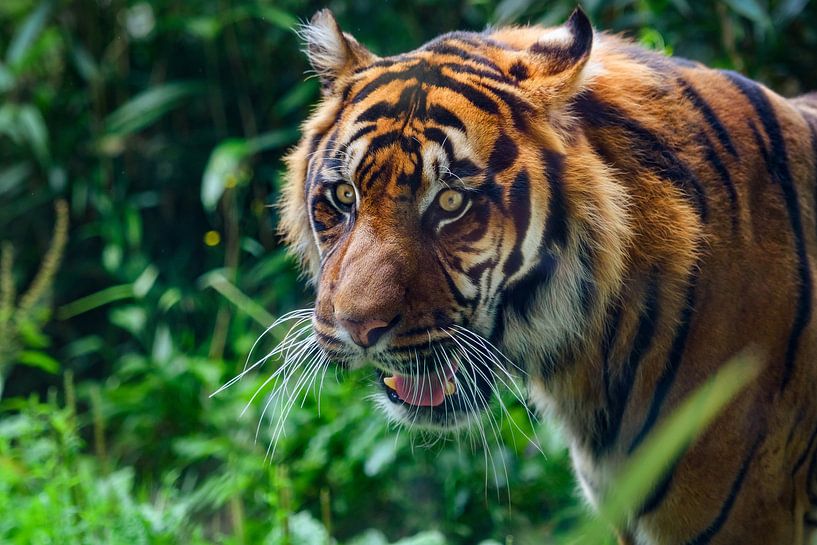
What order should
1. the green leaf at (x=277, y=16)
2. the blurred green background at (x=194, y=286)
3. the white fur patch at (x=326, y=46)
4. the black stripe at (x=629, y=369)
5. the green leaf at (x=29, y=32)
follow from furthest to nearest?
A: the green leaf at (x=29, y=32) < the green leaf at (x=277, y=16) < the blurred green background at (x=194, y=286) < the white fur patch at (x=326, y=46) < the black stripe at (x=629, y=369)

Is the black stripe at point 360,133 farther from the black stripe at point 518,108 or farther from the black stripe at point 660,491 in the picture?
the black stripe at point 660,491

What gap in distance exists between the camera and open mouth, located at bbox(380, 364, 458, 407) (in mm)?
2041

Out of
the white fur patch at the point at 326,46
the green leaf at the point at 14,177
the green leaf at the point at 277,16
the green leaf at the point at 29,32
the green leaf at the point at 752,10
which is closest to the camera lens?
the white fur patch at the point at 326,46

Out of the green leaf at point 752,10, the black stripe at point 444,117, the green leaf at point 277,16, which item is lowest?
the green leaf at point 752,10

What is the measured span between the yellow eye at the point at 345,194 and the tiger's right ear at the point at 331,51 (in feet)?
1.04

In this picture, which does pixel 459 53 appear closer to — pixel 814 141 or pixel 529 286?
pixel 529 286

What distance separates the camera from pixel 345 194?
6.63 ft

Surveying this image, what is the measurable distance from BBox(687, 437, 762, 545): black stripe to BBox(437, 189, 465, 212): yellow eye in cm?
80

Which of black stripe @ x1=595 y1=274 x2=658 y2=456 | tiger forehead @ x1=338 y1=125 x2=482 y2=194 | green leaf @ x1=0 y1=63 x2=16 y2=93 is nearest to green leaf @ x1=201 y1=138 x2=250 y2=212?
green leaf @ x1=0 y1=63 x2=16 y2=93

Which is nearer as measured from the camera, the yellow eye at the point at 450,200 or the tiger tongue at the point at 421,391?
the yellow eye at the point at 450,200

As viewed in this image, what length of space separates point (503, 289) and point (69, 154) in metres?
3.91

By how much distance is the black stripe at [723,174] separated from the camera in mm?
2047

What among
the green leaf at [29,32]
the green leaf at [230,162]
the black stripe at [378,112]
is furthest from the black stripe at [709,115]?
the green leaf at [29,32]

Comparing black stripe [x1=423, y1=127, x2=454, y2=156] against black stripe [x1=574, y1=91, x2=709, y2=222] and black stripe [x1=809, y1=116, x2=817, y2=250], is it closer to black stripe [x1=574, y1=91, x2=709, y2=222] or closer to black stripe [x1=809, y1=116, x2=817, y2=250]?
black stripe [x1=574, y1=91, x2=709, y2=222]
